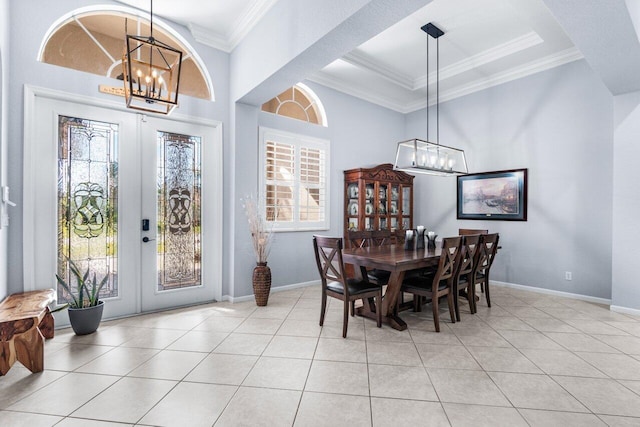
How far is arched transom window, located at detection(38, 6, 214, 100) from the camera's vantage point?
3012mm

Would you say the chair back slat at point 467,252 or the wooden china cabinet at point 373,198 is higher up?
the wooden china cabinet at point 373,198

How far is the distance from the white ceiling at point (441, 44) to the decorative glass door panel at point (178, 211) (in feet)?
4.52

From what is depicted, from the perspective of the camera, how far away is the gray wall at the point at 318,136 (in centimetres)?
397

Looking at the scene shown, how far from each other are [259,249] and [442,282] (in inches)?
85.8

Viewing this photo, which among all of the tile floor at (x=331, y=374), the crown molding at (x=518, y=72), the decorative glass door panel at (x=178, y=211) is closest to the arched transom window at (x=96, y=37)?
the decorative glass door panel at (x=178, y=211)

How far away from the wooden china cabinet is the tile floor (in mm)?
2121

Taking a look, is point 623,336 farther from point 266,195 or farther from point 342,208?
point 266,195

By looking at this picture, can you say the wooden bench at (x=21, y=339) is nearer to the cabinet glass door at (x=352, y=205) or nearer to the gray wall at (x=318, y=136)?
the gray wall at (x=318, y=136)

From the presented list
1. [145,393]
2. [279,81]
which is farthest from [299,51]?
[145,393]

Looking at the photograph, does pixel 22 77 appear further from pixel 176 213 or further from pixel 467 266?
pixel 467 266

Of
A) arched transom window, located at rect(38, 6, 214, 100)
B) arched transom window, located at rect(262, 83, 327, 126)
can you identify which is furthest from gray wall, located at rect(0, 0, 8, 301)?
arched transom window, located at rect(262, 83, 327, 126)

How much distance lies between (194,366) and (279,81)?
2.84m

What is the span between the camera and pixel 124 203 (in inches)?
130

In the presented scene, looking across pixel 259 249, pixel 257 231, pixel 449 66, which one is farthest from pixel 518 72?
pixel 259 249
